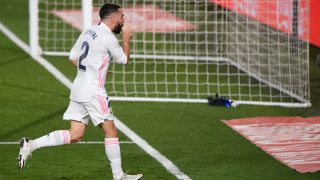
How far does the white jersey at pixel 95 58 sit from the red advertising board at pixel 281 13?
602 cm

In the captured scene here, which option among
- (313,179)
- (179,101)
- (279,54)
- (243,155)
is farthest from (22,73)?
(313,179)

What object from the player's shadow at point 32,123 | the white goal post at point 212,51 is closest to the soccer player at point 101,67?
the player's shadow at point 32,123

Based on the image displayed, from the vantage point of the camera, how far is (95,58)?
11.3 m

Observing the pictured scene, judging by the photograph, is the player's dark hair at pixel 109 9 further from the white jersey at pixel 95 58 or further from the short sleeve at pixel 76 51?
the short sleeve at pixel 76 51

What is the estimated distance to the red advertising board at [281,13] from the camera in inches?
670

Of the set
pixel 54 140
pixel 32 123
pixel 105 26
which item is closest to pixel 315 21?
pixel 32 123

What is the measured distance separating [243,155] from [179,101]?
345 centimetres

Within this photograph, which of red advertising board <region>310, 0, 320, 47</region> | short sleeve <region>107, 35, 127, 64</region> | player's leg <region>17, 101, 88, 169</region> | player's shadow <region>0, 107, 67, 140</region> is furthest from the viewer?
red advertising board <region>310, 0, 320, 47</region>

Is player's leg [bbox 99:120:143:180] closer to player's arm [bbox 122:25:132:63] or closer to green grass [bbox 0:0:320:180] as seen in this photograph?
green grass [bbox 0:0:320:180]

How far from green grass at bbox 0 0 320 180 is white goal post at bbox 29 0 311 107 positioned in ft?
2.18

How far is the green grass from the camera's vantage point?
40.3 feet

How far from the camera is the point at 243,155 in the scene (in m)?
13.1

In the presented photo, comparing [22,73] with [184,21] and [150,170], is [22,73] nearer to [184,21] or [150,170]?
[184,21]

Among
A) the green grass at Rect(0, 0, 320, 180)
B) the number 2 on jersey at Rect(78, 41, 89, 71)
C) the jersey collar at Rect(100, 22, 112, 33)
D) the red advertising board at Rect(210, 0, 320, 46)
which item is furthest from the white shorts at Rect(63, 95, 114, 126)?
the red advertising board at Rect(210, 0, 320, 46)
